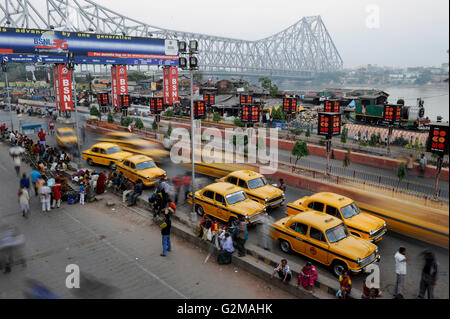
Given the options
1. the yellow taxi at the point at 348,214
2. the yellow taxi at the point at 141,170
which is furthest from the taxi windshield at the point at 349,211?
the yellow taxi at the point at 141,170

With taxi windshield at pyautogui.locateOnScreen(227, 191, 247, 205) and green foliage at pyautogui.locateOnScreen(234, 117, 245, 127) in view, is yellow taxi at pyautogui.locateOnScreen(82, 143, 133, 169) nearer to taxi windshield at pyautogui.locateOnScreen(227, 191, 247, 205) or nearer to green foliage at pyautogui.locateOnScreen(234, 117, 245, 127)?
taxi windshield at pyautogui.locateOnScreen(227, 191, 247, 205)

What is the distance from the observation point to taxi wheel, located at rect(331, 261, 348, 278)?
379 inches

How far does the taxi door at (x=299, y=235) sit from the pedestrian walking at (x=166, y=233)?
3.96 meters

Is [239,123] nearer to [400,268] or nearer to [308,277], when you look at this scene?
[308,277]

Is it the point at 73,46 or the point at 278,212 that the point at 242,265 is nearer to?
the point at 278,212

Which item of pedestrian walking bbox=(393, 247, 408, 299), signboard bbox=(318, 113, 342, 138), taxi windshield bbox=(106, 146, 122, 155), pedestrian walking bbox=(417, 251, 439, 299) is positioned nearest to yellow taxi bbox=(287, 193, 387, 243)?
pedestrian walking bbox=(393, 247, 408, 299)

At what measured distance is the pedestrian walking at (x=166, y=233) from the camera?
10859 mm

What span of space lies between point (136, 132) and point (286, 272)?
25.3 metres

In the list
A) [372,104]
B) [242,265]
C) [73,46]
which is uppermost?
[73,46]

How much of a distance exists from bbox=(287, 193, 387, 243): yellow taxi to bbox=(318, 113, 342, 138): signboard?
288 inches

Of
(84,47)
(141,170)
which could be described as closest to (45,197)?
(141,170)

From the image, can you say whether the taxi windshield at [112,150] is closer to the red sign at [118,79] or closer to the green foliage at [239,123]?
the green foliage at [239,123]

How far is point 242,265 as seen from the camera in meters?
10.4
